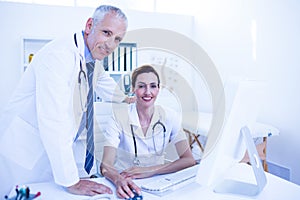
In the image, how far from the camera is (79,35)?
1363 millimetres

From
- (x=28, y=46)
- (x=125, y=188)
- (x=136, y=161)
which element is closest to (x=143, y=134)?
(x=136, y=161)

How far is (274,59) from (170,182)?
205cm

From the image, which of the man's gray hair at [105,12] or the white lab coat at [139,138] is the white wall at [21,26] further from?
the man's gray hair at [105,12]

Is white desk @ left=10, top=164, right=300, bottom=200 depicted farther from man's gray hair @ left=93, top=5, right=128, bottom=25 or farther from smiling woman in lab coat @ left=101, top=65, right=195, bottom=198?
man's gray hair @ left=93, top=5, right=128, bottom=25

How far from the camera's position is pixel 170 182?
118 cm

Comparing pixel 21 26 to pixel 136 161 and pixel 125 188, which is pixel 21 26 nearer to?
pixel 136 161

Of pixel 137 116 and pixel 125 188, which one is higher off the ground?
pixel 137 116

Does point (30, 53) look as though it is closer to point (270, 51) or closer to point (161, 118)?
point (161, 118)

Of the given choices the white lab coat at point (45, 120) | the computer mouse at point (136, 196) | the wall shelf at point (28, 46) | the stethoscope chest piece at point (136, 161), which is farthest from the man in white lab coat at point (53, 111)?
the wall shelf at point (28, 46)

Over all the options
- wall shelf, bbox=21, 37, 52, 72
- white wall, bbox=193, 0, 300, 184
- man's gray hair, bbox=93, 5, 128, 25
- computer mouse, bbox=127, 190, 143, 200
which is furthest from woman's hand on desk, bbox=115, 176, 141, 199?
wall shelf, bbox=21, 37, 52, 72

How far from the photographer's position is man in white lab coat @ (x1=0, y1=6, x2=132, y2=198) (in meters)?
1.13

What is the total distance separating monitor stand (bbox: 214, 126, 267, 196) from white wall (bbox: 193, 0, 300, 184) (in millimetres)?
1645

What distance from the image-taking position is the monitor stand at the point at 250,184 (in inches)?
43.4

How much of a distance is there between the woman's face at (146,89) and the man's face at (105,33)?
0.38m
